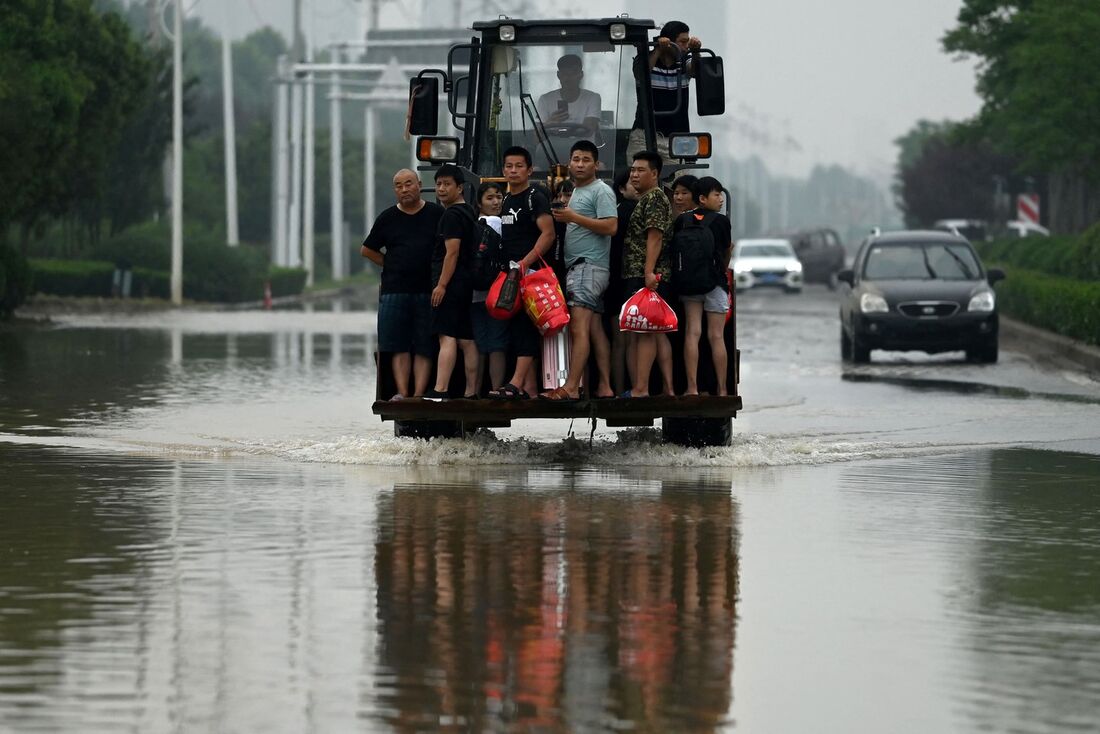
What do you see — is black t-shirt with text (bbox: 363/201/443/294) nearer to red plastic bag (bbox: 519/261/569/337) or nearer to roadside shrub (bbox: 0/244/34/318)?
red plastic bag (bbox: 519/261/569/337)

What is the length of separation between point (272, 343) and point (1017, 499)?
74.4 feet

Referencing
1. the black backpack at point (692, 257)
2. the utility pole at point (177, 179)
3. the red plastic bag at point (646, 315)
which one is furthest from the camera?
the utility pole at point (177, 179)

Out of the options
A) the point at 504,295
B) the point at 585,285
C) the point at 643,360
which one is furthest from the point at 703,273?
the point at 504,295

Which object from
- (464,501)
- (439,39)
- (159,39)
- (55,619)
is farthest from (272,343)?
(439,39)

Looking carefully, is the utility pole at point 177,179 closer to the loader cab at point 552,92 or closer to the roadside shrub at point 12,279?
the roadside shrub at point 12,279

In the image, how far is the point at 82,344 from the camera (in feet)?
111

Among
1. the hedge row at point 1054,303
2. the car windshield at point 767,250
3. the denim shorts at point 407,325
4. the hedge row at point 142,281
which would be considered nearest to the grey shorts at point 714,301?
the denim shorts at point 407,325

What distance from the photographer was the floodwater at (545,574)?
788cm

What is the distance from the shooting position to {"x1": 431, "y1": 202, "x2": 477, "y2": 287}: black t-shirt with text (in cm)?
1589

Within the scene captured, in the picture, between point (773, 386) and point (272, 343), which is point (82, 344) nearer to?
point (272, 343)

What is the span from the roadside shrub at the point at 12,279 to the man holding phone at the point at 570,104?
956 inches

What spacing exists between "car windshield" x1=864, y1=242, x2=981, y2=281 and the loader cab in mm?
Answer: 13295

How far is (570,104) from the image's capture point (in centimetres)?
1780

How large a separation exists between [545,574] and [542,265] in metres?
5.20
